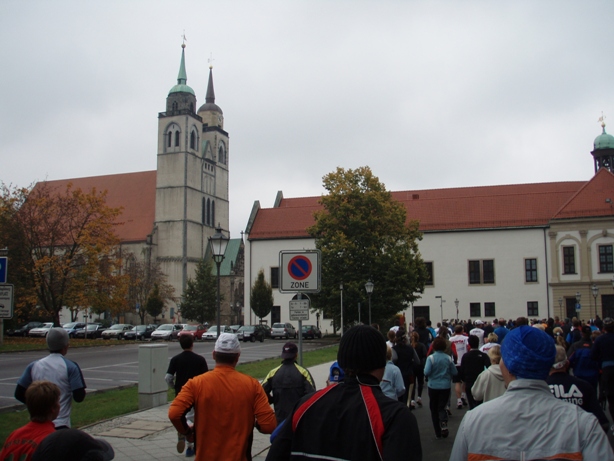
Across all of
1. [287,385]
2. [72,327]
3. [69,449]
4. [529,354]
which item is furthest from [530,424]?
[72,327]

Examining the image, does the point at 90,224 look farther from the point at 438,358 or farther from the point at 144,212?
the point at 144,212

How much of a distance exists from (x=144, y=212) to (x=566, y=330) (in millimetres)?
73506

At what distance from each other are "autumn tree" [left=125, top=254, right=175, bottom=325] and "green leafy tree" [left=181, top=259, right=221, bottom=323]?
3145 millimetres

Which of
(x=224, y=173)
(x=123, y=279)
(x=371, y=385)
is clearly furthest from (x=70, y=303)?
(x=224, y=173)

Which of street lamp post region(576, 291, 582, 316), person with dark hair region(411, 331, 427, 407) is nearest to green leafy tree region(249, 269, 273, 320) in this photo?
street lamp post region(576, 291, 582, 316)

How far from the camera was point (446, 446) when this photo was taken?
31.1ft

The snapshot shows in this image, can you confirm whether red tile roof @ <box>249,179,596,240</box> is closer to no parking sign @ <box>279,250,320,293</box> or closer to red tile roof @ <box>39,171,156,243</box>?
red tile roof @ <box>39,171,156,243</box>

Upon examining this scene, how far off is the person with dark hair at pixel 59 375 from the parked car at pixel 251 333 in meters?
42.5

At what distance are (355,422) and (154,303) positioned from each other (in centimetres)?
7330

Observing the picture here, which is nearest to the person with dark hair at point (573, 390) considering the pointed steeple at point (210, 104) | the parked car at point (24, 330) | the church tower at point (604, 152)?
the parked car at point (24, 330)

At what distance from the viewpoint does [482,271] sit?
56.8 meters

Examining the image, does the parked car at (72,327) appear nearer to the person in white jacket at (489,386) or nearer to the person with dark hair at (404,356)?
the person with dark hair at (404,356)

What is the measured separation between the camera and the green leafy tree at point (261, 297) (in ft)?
204

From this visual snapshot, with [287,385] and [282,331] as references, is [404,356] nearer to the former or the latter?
[287,385]
